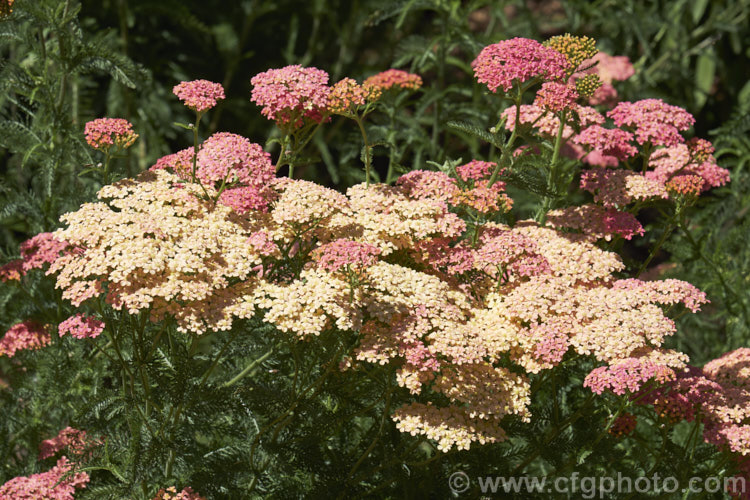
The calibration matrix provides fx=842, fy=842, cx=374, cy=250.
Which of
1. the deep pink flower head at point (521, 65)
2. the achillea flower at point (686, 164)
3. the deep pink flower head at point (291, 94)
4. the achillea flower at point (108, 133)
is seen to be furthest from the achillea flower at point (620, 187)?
the achillea flower at point (108, 133)

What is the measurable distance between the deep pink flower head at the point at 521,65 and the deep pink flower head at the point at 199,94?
0.81 m

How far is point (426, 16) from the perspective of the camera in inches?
292

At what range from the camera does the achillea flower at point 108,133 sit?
2.50 m

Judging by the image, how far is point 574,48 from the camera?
2734 millimetres

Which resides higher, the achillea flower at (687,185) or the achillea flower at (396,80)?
the achillea flower at (396,80)

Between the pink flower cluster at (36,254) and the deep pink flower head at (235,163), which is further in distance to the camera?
the pink flower cluster at (36,254)

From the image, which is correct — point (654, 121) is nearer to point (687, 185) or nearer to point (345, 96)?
point (687, 185)

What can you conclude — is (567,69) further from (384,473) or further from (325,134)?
(325,134)

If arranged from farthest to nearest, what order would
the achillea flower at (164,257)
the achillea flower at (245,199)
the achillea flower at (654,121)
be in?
the achillea flower at (654,121) < the achillea flower at (245,199) < the achillea flower at (164,257)

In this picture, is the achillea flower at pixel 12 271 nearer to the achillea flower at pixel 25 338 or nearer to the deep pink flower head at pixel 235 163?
the achillea flower at pixel 25 338

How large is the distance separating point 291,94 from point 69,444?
4.47 ft

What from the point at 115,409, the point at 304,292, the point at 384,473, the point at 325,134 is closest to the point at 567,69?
the point at 304,292

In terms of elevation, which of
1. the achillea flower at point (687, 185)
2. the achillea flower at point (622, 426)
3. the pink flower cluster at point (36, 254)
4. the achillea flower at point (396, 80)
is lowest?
the achillea flower at point (622, 426)

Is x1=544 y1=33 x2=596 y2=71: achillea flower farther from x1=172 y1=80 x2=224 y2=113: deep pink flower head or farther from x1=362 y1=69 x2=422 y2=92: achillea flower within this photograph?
x1=172 y1=80 x2=224 y2=113: deep pink flower head
